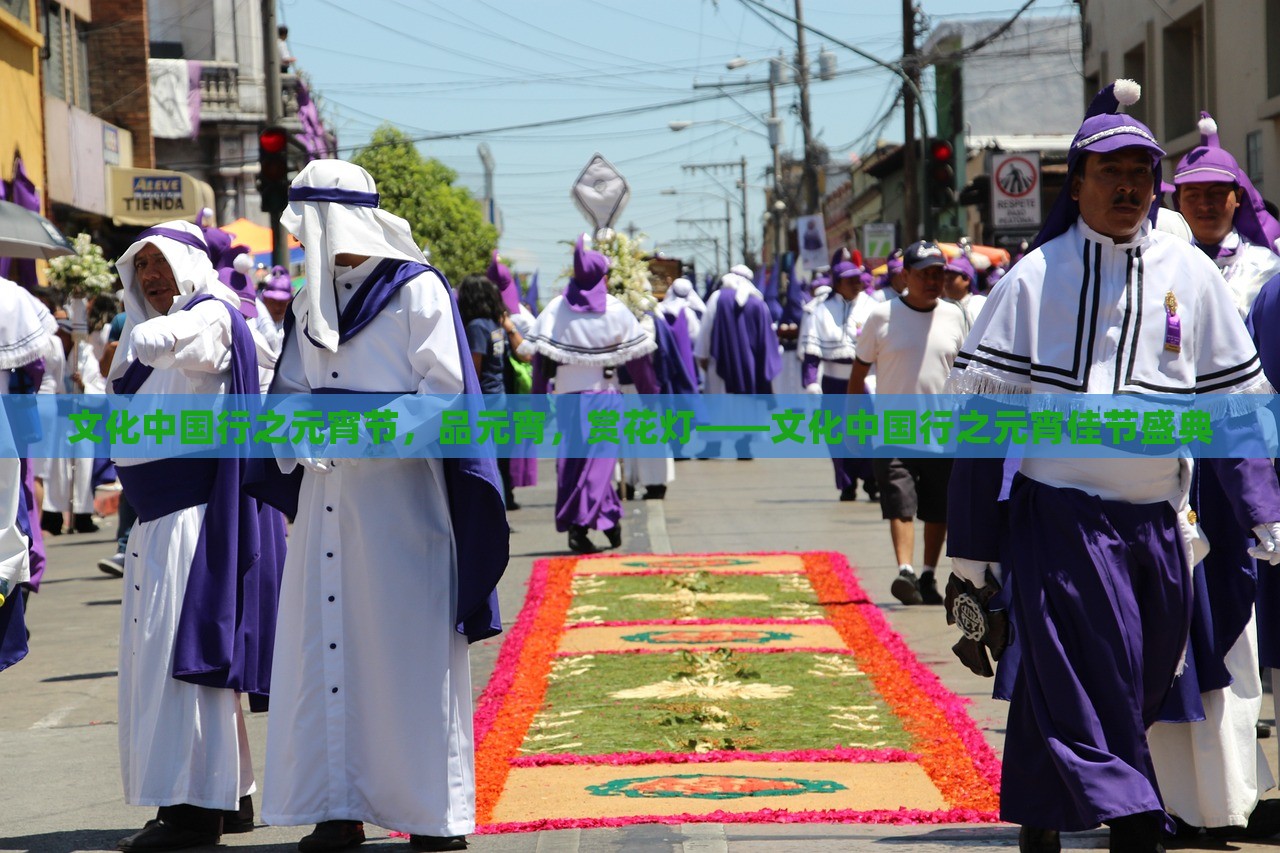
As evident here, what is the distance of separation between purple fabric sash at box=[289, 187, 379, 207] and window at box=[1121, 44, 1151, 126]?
2202 cm

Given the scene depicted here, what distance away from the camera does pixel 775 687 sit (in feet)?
28.0

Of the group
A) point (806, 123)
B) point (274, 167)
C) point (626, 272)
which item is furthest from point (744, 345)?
point (806, 123)

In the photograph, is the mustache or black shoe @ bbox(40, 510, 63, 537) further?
black shoe @ bbox(40, 510, 63, 537)

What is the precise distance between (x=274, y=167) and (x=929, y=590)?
997cm

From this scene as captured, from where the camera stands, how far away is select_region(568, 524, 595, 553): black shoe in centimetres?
1422

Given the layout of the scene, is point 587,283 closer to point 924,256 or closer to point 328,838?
point 924,256

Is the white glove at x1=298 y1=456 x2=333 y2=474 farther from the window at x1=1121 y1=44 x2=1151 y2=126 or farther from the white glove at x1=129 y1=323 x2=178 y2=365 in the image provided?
the window at x1=1121 y1=44 x2=1151 y2=126

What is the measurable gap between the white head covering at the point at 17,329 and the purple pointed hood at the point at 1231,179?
14.1 feet

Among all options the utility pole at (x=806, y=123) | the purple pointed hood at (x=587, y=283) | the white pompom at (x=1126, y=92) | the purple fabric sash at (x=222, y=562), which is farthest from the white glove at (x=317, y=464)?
the utility pole at (x=806, y=123)

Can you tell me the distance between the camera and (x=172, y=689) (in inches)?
241

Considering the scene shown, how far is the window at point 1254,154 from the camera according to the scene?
20.8m

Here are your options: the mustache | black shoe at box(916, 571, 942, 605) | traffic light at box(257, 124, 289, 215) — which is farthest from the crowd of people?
traffic light at box(257, 124, 289, 215)

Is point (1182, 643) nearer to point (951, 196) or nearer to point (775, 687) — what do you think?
point (775, 687)

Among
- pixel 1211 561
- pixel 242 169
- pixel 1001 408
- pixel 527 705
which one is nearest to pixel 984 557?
pixel 1001 408
